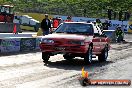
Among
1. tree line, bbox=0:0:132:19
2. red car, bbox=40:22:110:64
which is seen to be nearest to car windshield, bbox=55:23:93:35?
red car, bbox=40:22:110:64

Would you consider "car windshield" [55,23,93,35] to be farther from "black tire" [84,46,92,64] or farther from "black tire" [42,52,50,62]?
"black tire" [42,52,50,62]

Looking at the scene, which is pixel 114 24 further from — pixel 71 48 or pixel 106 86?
pixel 106 86

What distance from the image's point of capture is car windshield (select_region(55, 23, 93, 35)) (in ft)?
52.4

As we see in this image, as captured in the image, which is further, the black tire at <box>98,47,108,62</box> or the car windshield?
the black tire at <box>98,47,108,62</box>

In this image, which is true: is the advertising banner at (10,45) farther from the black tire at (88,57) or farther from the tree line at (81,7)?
the tree line at (81,7)

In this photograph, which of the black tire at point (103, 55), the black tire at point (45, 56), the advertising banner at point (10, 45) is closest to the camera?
the black tire at point (45, 56)

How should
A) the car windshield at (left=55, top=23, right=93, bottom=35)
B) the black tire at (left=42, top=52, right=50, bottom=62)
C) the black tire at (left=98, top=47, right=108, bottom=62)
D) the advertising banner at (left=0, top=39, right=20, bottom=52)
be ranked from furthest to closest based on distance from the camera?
the advertising banner at (left=0, top=39, right=20, bottom=52)
the black tire at (left=98, top=47, right=108, bottom=62)
the car windshield at (left=55, top=23, right=93, bottom=35)
the black tire at (left=42, top=52, right=50, bottom=62)

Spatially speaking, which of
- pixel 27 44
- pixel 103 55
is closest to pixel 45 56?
pixel 103 55

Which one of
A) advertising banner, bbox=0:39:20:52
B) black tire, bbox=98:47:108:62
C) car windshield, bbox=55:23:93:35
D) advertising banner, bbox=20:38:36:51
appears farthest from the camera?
advertising banner, bbox=20:38:36:51

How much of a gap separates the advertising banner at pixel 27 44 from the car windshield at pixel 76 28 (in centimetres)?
599

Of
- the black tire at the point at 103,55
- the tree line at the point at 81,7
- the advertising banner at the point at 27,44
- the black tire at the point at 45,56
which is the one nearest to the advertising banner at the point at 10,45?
the advertising banner at the point at 27,44

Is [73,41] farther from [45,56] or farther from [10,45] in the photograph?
[10,45]

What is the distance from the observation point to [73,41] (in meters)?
14.8

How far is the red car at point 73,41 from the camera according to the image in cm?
1484
